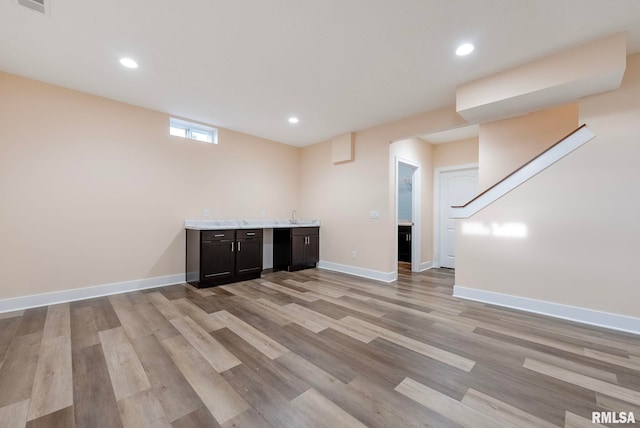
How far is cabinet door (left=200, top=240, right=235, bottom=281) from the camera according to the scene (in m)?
3.92

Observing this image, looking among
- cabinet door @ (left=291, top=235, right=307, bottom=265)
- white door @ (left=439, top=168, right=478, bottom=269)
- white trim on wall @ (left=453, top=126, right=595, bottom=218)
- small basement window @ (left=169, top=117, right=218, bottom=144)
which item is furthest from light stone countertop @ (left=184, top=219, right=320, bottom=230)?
white trim on wall @ (left=453, top=126, right=595, bottom=218)

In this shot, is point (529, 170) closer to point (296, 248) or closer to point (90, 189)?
A: point (296, 248)

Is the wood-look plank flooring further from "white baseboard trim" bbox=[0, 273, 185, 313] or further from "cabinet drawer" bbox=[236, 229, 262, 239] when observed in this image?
"cabinet drawer" bbox=[236, 229, 262, 239]

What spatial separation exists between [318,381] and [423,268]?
4.37 metres

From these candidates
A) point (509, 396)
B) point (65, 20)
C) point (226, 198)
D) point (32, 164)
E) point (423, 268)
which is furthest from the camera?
point (423, 268)

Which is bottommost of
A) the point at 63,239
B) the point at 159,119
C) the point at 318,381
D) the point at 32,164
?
the point at 318,381

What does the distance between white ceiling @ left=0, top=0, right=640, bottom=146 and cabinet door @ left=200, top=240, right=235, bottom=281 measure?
2.17 metres

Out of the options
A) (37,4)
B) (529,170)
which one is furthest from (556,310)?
(37,4)

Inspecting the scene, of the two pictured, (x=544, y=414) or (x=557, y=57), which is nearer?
(x=544, y=414)

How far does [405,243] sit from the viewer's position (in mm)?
6145

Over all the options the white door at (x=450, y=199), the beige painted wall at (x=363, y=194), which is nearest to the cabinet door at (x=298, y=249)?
the beige painted wall at (x=363, y=194)

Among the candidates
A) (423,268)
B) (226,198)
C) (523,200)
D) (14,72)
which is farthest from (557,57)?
(14,72)

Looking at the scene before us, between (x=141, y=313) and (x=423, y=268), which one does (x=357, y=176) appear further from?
(x=141, y=313)

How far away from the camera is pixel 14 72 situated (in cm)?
294
